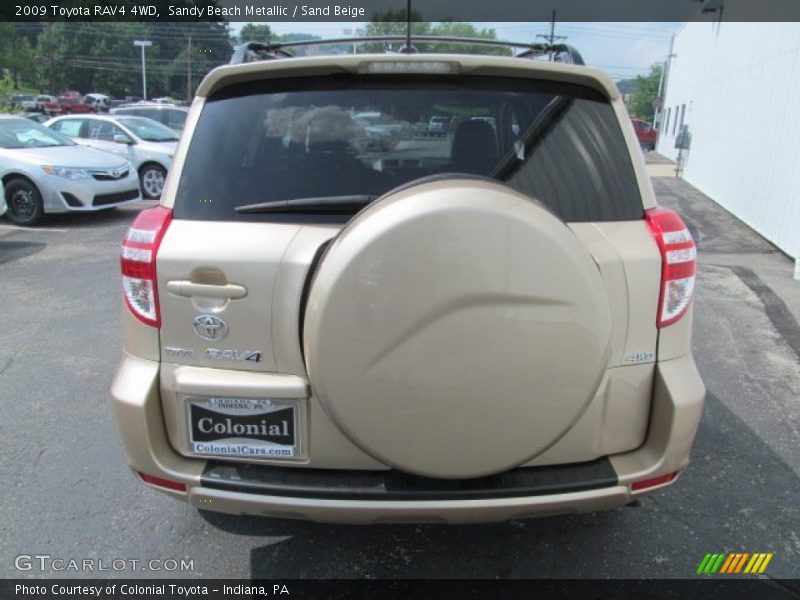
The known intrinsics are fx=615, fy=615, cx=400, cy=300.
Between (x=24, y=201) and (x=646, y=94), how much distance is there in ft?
229

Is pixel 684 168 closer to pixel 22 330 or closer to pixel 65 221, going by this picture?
pixel 65 221

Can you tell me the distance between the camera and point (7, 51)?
6325 cm

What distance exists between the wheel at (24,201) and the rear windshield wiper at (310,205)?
9016 millimetres

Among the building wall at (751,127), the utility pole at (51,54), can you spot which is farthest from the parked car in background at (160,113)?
the utility pole at (51,54)

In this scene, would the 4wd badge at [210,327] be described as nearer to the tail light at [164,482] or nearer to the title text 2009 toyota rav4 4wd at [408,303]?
the title text 2009 toyota rav4 4wd at [408,303]

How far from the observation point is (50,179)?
939 cm

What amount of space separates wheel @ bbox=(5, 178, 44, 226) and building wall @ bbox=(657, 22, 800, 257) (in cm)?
1063

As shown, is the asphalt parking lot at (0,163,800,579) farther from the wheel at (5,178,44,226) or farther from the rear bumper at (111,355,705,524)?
the wheel at (5,178,44,226)

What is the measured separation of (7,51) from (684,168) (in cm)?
6922

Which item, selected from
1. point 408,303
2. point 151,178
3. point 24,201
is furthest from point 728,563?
point 151,178

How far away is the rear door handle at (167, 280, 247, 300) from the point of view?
1939 millimetres

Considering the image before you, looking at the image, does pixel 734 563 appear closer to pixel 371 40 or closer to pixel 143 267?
pixel 143 267

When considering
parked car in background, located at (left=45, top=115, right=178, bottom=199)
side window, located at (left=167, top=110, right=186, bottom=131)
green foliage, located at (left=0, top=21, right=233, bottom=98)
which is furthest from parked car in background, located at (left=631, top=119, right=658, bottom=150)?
green foliage, located at (left=0, top=21, right=233, bottom=98)

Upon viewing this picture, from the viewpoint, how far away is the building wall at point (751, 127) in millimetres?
8969
